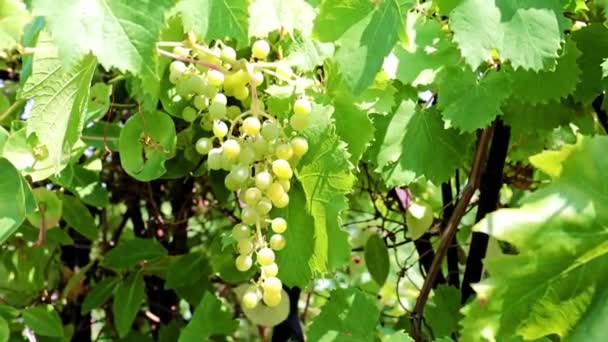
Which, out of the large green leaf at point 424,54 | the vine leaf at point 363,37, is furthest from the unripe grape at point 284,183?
the large green leaf at point 424,54

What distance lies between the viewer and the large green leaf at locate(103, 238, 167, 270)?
1.36m

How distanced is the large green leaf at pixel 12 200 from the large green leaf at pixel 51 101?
3.8 inches

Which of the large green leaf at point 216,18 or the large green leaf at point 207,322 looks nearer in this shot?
the large green leaf at point 216,18

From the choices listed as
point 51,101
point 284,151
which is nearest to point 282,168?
point 284,151

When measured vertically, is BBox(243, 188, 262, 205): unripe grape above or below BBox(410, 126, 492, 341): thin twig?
above

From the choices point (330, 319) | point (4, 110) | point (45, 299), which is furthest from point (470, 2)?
point (45, 299)

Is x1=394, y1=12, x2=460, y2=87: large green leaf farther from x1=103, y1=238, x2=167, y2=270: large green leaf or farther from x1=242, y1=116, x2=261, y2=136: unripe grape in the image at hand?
x1=103, y1=238, x2=167, y2=270: large green leaf

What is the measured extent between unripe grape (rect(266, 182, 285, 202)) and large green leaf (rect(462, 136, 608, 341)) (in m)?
0.18

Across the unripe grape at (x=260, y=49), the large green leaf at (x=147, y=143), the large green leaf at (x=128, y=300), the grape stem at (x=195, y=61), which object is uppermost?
the unripe grape at (x=260, y=49)

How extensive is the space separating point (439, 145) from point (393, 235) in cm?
45

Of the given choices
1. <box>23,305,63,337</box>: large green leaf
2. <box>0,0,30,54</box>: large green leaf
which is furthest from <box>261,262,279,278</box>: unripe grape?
<box>23,305,63,337</box>: large green leaf

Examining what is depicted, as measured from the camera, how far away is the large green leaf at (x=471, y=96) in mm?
925

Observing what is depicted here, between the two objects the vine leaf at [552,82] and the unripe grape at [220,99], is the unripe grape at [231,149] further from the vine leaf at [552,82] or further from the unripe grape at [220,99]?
the vine leaf at [552,82]

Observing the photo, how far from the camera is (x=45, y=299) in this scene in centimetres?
147
